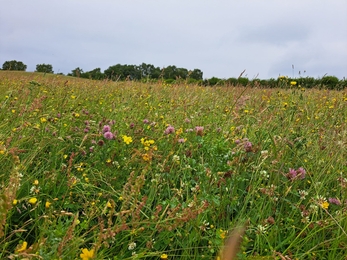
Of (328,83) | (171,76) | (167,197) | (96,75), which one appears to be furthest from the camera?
(328,83)

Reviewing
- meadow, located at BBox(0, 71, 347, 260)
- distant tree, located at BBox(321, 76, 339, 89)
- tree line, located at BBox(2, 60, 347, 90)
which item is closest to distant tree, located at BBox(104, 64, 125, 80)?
tree line, located at BBox(2, 60, 347, 90)

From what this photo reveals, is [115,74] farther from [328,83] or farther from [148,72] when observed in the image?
[328,83]

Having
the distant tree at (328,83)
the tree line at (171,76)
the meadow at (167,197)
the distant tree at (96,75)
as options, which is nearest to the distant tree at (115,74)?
the tree line at (171,76)

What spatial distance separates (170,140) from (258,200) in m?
0.83

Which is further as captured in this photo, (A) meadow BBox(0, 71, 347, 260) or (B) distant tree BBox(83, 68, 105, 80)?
(B) distant tree BBox(83, 68, 105, 80)

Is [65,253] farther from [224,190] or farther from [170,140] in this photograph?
[170,140]

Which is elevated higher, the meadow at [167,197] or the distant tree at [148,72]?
the distant tree at [148,72]

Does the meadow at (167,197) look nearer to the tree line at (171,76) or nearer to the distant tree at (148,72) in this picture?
the tree line at (171,76)

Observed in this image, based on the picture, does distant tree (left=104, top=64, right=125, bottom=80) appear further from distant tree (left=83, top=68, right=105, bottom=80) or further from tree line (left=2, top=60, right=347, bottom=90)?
distant tree (left=83, top=68, right=105, bottom=80)

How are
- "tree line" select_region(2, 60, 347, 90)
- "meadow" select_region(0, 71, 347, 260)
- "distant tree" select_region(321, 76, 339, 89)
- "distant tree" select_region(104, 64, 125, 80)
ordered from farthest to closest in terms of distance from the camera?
"distant tree" select_region(321, 76, 339, 89) < "distant tree" select_region(104, 64, 125, 80) < "tree line" select_region(2, 60, 347, 90) < "meadow" select_region(0, 71, 347, 260)

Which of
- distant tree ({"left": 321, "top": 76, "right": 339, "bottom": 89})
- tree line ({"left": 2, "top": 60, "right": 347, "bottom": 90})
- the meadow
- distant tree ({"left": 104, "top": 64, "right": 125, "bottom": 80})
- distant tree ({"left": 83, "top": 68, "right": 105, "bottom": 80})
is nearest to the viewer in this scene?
the meadow

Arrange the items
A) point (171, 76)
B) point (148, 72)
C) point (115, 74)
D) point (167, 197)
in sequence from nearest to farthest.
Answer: point (167, 197) → point (148, 72) → point (171, 76) → point (115, 74)

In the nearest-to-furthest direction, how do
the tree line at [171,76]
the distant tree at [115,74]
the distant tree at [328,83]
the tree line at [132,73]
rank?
the tree line at [171,76] → the tree line at [132,73] → the distant tree at [115,74] → the distant tree at [328,83]

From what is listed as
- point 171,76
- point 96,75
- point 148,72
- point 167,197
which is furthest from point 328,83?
point 167,197
